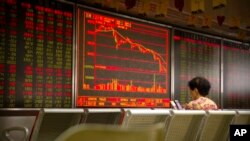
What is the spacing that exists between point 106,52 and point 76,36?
0.47 meters

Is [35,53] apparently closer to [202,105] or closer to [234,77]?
[202,105]

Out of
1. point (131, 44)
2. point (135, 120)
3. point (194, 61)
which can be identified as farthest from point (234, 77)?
point (135, 120)

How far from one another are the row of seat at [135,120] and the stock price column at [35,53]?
20 cm

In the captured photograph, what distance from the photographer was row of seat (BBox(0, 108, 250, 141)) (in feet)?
7.98

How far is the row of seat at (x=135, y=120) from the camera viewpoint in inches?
95.7

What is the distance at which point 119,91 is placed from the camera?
448cm

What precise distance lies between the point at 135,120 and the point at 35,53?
1.79 metres

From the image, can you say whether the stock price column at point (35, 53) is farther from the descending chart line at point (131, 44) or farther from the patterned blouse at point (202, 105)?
the patterned blouse at point (202, 105)

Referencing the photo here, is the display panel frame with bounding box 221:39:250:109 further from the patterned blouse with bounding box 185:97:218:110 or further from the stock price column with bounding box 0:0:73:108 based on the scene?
the stock price column with bounding box 0:0:73:108

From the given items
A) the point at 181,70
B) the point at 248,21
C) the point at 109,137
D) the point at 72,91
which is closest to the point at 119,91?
the point at 72,91

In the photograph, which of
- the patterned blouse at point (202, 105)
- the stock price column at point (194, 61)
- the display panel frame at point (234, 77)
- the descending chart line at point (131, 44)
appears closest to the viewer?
the patterned blouse at point (202, 105)

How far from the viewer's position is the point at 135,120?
2.25 m

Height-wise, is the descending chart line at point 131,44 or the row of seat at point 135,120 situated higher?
the descending chart line at point 131,44

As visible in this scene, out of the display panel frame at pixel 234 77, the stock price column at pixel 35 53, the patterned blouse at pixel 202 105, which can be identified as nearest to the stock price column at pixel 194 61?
the display panel frame at pixel 234 77
